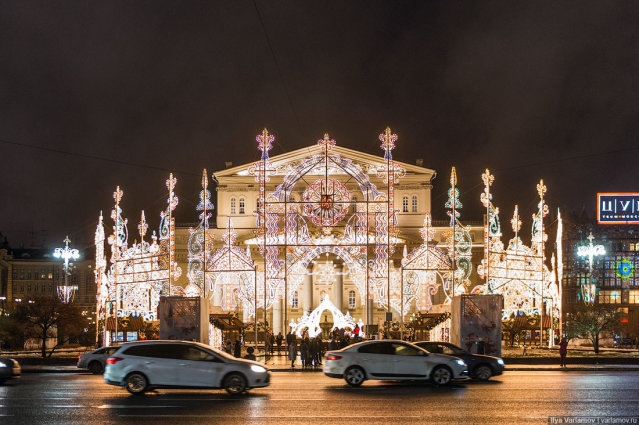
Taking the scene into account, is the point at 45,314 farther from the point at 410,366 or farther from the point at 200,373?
the point at 410,366

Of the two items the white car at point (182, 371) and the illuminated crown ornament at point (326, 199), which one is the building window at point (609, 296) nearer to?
the illuminated crown ornament at point (326, 199)

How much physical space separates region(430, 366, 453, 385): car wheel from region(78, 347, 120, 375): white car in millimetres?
13504

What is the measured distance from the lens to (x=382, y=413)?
17969 mm

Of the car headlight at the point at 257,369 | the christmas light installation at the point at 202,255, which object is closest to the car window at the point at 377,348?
the car headlight at the point at 257,369

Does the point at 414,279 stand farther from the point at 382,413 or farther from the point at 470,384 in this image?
the point at 382,413

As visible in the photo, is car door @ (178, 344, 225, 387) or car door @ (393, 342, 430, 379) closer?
car door @ (178, 344, 225, 387)

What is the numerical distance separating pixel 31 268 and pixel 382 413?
113 m

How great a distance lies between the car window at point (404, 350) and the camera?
83.7 ft

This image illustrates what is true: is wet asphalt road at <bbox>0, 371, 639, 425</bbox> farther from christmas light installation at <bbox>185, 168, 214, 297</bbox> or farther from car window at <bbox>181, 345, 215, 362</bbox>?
christmas light installation at <bbox>185, 168, 214, 297</bbox>

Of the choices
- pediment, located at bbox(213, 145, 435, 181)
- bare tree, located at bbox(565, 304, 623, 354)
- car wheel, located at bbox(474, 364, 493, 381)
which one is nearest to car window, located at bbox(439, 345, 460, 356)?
car wheel, located at bbox(474, 364, 493, 381)

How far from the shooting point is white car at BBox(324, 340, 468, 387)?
2527 centimetres

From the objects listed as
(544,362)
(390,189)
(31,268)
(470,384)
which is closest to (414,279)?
Answer: (390,189)

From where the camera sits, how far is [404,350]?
84.0 ft

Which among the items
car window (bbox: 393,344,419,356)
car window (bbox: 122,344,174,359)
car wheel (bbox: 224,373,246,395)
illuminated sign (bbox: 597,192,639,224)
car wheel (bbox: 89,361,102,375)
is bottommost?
car wheel (bbox: 89,361,102,375)
